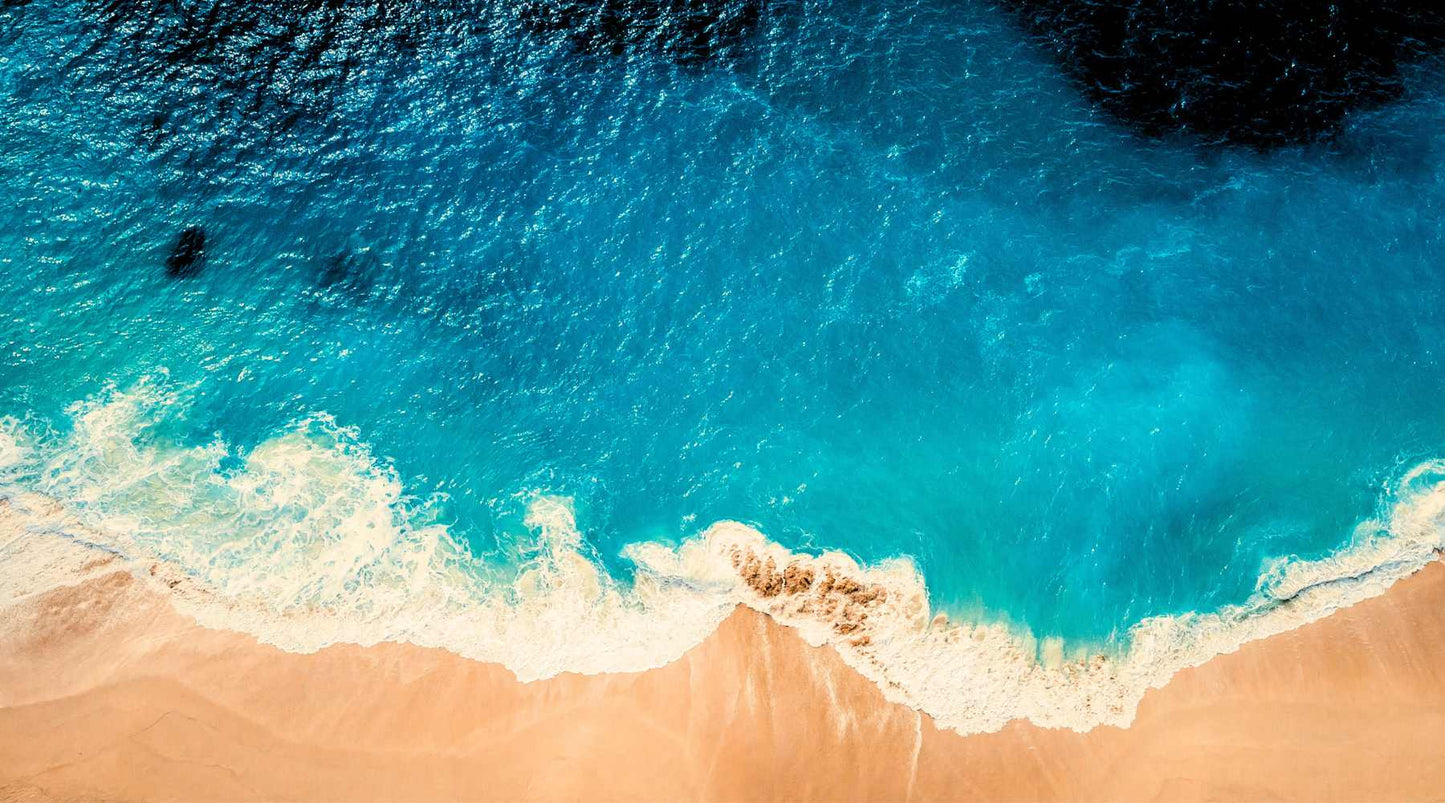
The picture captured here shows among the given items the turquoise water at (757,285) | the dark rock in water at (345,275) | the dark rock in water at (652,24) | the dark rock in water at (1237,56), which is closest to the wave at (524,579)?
the turquoise water at (757,285)

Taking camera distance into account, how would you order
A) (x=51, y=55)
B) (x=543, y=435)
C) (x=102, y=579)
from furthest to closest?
1. (x=51, y=55)
2. (x=543, y=435)
3. (x=102, y=579)

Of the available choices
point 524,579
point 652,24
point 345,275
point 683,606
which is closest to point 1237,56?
point 652,24

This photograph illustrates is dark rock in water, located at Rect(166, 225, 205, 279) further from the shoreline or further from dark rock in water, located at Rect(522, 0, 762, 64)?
dark rock in water, located at Rect(522, 0, 762, 64)

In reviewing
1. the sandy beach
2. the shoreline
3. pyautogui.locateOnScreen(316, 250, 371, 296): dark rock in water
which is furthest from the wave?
pyautogui.locateOnScreen(316, 250, 371, 296): dark rock in water

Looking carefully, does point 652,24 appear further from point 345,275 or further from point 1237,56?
point 1237,56

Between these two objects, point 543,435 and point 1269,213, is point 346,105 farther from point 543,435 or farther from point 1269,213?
point 1269,213

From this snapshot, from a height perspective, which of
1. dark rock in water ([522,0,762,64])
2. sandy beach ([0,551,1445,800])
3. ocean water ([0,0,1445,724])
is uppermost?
dark rock in water ([522,0,762,64])

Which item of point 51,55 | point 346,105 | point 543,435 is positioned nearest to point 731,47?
point 346,105
